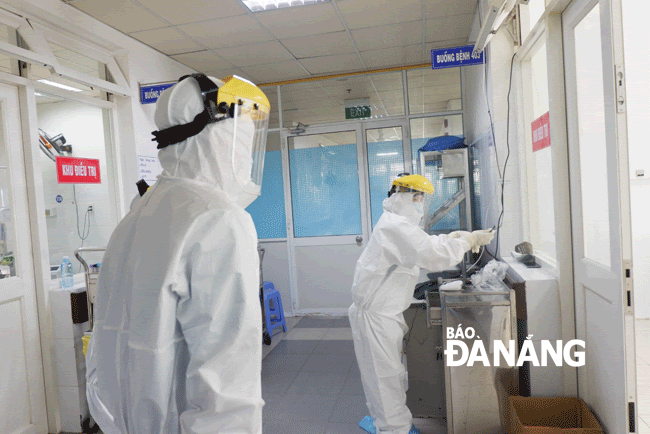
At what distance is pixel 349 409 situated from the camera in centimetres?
280

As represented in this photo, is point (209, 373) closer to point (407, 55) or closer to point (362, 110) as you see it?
point (407, 55)

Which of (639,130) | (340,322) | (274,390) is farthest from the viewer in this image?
(340,322)

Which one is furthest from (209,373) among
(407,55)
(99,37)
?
(407,55)

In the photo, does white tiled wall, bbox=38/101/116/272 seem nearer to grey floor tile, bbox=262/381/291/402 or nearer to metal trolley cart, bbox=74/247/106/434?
metal trolley cart, bbox=74/247/106/434

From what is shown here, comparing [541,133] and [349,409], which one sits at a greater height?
[541,133]

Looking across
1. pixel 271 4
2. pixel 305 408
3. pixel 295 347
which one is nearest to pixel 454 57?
pixel 271 4

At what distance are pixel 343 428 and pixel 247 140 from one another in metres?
1.98

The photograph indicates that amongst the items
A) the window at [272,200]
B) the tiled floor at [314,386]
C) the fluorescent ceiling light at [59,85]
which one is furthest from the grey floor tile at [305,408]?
the fluorescent ceiling light at [59,85]

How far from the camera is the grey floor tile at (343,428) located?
254 cm

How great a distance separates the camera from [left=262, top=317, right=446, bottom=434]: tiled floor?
103 inches

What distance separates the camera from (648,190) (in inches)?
153

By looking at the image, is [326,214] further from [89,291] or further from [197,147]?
[197,147]

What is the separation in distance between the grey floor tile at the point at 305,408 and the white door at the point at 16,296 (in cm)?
140

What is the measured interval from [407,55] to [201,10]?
2031 millimetres
